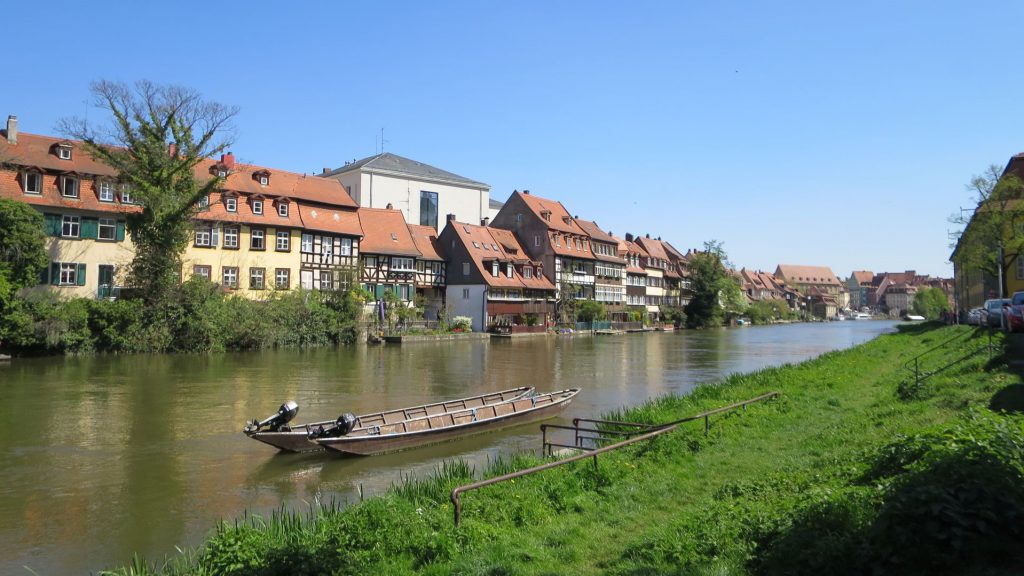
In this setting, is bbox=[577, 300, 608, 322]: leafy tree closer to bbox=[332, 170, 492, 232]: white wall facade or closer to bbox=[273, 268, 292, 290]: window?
bbox=[332, 170, 492, 232]: white wall facade

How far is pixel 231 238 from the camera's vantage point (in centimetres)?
4662

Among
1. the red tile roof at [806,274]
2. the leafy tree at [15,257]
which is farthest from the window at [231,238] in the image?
the red tile roof at [806,274]

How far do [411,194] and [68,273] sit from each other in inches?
1555

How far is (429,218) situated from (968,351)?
6039cm

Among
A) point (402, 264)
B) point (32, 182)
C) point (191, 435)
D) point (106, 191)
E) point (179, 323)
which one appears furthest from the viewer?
point (402, 264)

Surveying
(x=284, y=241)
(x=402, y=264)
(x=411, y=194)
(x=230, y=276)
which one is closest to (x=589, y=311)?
(x=411, y=194)

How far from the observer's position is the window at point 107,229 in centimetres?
4044

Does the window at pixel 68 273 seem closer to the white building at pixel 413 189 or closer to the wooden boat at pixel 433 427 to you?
the wooden boat at pixel 433 427

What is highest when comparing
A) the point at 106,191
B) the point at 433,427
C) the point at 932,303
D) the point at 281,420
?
the point at 106,191

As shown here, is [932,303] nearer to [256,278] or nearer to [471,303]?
[471,303]

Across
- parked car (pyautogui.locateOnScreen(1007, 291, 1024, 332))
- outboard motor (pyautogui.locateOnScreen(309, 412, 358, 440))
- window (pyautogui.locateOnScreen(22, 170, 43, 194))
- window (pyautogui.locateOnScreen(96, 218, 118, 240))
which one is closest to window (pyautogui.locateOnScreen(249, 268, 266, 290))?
window (pyautogui.locateOnScreen(96, 218, 118, 240))

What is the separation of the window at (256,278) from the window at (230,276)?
0.94 metres

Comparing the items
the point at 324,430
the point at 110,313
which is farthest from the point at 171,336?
the point at 324,430

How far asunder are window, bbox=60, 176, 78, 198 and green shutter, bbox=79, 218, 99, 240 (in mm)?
1547
